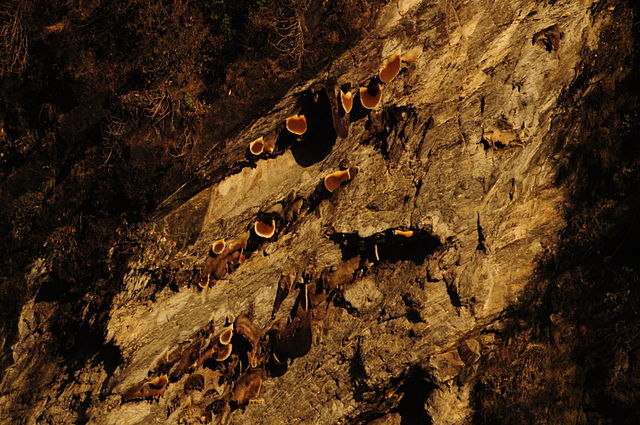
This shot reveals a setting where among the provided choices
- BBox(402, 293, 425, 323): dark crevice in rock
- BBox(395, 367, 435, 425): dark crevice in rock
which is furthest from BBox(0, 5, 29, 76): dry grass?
BBox(395, 367, 435, 425): dark crevice in rock

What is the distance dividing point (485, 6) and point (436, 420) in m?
6.25

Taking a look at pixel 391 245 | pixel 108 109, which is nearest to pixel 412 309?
pixel 391 245

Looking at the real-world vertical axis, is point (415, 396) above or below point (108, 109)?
below

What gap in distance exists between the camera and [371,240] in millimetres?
8398

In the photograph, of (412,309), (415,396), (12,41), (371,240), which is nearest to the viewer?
(412,309)

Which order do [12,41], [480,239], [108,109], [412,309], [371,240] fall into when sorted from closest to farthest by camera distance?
[480,239], [412,309], [371,240], [108,109], [12,41]

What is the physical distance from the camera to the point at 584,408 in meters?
7.06

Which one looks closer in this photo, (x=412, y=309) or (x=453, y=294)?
(x=453, y=294)

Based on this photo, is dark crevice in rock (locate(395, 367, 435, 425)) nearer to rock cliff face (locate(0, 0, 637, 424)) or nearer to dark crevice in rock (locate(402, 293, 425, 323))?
rock cliff face (locate(0, 0, 637, 424))

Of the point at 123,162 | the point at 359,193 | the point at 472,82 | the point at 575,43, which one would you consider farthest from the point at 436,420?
the point at 123,162

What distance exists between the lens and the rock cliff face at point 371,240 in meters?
7.98

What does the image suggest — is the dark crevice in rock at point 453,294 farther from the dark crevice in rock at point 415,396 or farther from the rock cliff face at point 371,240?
the dark crevice in rock at point 415,396

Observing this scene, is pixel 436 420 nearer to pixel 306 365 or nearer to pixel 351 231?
pixel 306 365

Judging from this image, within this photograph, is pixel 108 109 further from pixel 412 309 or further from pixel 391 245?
pixel 412 309
